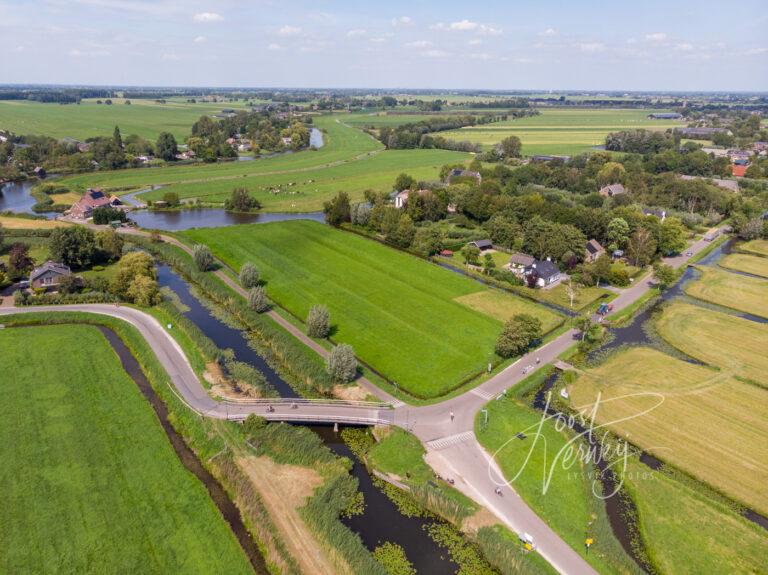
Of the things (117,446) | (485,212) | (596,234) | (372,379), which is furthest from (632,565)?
(485,212)

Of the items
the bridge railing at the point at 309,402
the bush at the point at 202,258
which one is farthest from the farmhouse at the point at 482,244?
the bridge railing at the point at 309,402

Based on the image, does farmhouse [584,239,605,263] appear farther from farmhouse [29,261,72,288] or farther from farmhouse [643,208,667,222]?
farmhouse [29,261,72,288]

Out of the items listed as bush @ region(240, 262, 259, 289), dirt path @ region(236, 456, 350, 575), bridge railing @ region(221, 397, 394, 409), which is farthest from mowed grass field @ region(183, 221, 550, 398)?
dirt path @ region(236, 456, 350, 575)

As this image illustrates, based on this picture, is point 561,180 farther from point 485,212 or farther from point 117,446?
point 117,446

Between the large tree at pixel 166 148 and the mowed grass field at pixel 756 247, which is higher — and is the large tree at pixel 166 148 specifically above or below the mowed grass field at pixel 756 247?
above

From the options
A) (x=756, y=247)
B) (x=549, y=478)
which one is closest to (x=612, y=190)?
(x=756, y=247)

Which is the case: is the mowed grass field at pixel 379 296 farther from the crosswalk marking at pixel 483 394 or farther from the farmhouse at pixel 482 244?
the farmhouse at pixel 482 244

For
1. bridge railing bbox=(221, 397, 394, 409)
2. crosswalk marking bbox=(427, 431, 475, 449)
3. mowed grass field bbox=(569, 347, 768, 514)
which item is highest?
bridge railing bbox=(221, 397, 394, 409)

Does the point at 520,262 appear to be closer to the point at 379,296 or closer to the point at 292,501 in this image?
the point at 379,296
